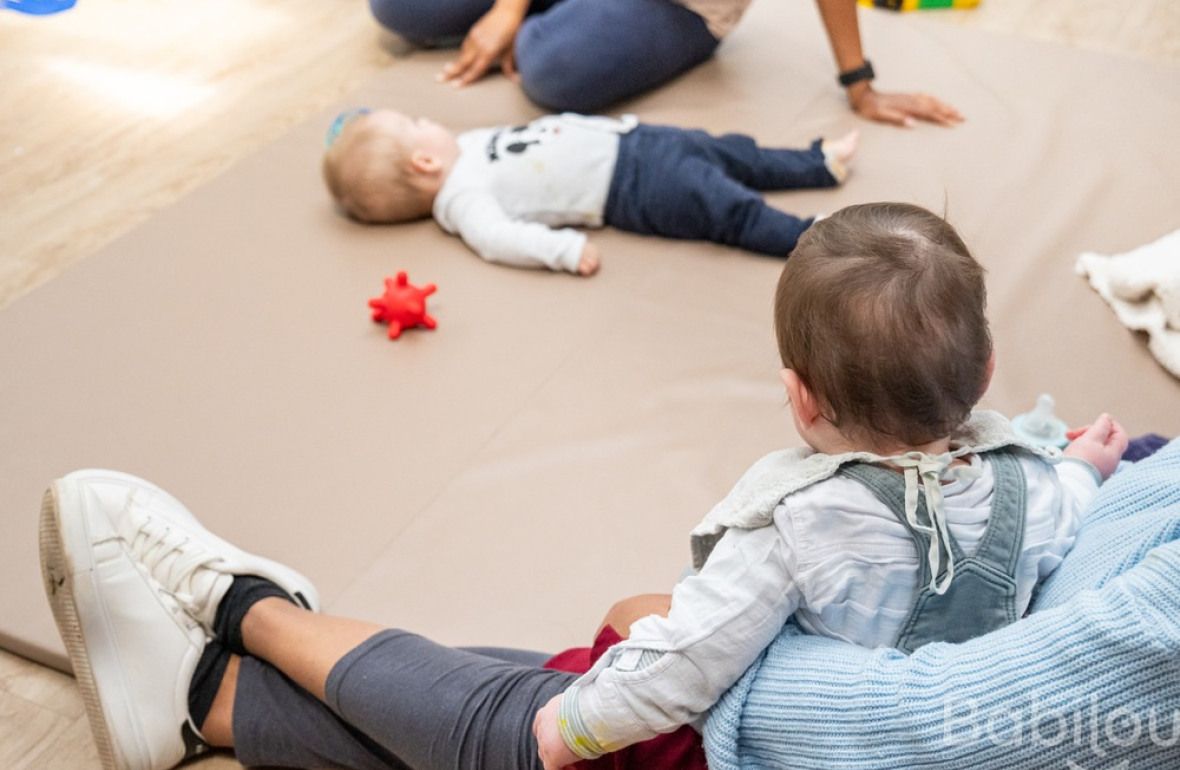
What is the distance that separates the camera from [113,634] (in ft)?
3.19

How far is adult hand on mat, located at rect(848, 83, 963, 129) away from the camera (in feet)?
5.86

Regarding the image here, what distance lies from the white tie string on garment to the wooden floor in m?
1.34

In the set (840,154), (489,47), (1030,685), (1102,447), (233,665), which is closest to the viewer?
(1030,685)

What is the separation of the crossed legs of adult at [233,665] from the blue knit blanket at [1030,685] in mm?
230

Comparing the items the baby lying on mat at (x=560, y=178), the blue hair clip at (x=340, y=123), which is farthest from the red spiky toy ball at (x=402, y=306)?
the blue hair clip at (x=340, y=123)

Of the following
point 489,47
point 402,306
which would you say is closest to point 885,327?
point 402,306

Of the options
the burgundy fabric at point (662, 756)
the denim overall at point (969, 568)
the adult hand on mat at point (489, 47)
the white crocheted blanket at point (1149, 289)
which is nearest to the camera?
the denim overall at point (969, 568)

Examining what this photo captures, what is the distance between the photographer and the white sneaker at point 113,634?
3.14ft

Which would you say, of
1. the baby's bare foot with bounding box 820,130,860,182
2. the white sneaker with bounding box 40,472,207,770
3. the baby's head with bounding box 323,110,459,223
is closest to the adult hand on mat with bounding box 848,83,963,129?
the baby's bare foot with bounding box 820,130,860,182

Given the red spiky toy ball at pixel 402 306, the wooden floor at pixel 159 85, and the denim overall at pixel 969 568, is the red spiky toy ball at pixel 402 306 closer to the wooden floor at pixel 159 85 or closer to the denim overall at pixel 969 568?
the wooden floor at pixel 159 85

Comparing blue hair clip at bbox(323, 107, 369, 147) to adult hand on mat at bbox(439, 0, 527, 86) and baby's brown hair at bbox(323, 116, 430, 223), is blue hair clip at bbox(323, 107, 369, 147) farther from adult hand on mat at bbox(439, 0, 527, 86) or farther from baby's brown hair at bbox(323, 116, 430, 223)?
adult hand on mat at bbox(439, 0, 527, 86)

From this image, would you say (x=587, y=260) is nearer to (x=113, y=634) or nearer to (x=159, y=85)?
(x=113, y=634)

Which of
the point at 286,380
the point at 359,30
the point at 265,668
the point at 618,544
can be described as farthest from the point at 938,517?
the point at 359,30

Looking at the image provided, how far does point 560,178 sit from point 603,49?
0.35 meters
